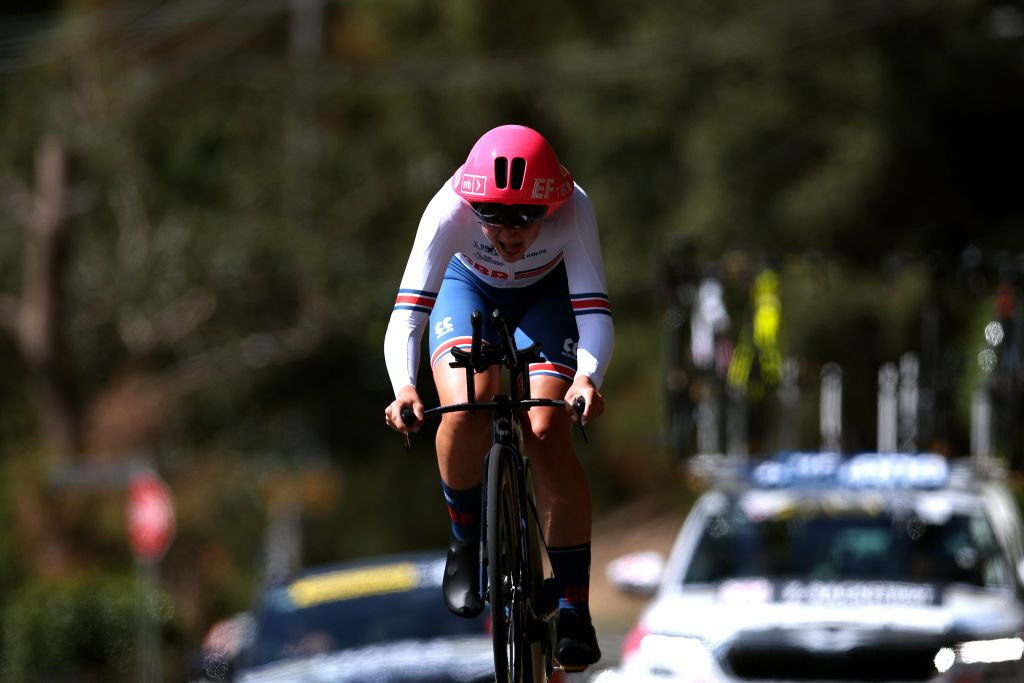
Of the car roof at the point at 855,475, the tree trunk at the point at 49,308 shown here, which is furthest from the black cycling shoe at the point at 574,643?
the tree trunk at the point at 49,308

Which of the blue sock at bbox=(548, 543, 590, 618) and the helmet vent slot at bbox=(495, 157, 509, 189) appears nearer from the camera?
the helmet vent slot at bbox=(495, 157, 509, 189)

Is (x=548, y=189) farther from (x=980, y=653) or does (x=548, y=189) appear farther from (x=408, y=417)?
(x=980, y=653)

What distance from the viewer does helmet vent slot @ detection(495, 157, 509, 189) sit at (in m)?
5.95

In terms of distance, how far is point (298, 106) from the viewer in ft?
123

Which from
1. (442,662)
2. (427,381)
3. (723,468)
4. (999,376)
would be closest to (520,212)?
(442,662)

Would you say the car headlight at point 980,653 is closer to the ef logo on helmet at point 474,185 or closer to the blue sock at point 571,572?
the blue sock at point 571,572

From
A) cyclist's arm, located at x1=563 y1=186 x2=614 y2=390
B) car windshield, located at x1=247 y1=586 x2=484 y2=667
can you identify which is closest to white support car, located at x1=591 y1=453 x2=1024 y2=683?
car windshield, located at x1=247 y1=586 x2=484 y2=667

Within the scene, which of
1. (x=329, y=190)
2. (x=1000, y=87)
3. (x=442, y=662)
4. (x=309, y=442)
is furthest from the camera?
(x=309, y=442)

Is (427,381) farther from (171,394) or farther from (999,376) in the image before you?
(999,376)

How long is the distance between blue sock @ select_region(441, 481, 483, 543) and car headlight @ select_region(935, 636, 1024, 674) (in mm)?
4076

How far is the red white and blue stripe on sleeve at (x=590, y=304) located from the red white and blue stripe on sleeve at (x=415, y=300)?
0.49 metres

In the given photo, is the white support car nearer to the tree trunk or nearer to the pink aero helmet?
the pink aero helmet

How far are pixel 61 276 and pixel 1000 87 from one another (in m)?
16.6

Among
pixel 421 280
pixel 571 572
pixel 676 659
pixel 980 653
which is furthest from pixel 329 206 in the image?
pixel 421 280
